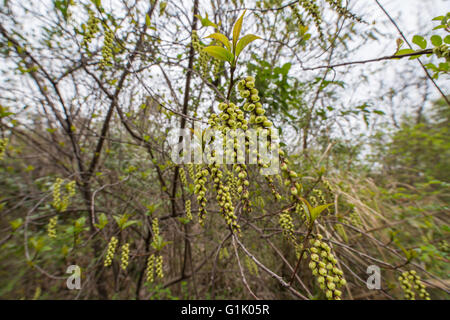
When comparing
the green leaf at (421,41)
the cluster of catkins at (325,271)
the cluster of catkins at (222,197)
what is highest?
the green leaf at (421,41)

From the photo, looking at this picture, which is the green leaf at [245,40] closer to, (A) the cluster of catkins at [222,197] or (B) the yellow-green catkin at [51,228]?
(A) the cluster of catkins at [222,197]

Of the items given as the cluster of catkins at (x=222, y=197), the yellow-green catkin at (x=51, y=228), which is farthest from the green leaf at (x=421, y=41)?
the yellow-green catkin at (x=51, y=228)

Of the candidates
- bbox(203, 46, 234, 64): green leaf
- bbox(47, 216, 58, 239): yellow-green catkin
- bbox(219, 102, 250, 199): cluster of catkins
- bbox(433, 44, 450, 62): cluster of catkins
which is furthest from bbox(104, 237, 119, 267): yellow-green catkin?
bbox(433, 44, 450, 62): cluster of catkins

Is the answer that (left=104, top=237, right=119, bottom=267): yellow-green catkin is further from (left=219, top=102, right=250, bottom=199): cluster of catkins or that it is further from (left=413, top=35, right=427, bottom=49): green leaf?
(left=413, top=35, right=427, bottom=49): green leaf

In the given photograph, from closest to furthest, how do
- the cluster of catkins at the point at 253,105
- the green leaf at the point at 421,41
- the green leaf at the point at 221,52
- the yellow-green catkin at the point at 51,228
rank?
the cluster of catkins at the point at 253,105, the green leaf at the point at 221,52, the green leaf at the point at 421,41, the yellow-green catkin at the point at 51,228

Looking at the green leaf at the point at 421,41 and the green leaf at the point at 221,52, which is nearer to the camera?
the green leaf at the point at 221,52

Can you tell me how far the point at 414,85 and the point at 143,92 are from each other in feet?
22.4

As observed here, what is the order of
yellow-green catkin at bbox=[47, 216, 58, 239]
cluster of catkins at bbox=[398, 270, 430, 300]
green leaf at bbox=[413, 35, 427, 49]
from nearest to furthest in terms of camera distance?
green leaf at bbox=[413, 35, 427, 49] → cluster of catkins at bbox=[398, 270, 430, 300] → yellow-green catkin at bbox=[47, 216, 58, 239]

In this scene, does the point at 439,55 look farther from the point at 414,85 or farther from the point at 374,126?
the point at 414,85

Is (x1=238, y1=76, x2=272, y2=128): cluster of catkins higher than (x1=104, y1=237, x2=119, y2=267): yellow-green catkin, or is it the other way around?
(x1=238, y1=76, x2=272, y2=128): cluster of catkins

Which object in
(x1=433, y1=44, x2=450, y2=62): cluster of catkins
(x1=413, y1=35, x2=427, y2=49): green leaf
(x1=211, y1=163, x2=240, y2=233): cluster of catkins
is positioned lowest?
(x1=211, y1=163, x2=240, y2=233): cluster of catkins

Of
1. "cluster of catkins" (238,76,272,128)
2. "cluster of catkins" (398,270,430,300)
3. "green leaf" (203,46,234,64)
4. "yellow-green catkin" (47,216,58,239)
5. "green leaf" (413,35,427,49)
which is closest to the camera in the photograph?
"cluster of catkins" (238,76,272,128)

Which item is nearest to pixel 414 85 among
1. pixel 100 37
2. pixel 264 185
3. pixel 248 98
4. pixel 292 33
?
pixel 292 33

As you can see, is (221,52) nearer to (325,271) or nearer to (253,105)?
(253,105)
